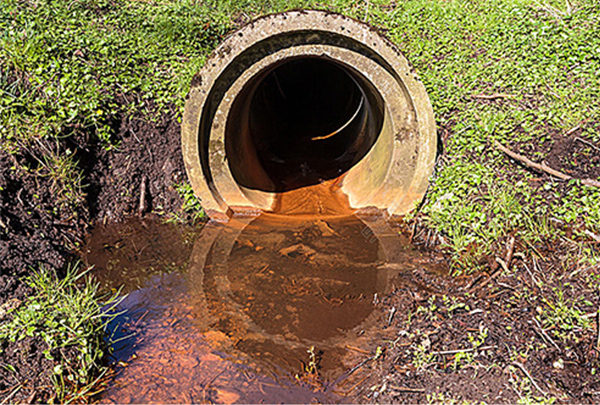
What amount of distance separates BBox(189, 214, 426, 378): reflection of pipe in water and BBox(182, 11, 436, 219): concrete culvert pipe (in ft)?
1.41

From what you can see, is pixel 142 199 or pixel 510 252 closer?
pixel 510 252

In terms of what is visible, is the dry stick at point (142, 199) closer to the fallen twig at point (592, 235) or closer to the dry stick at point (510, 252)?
the dry stick at point (510, 252)

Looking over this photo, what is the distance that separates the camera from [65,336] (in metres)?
3.41

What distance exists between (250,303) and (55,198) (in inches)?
93.8

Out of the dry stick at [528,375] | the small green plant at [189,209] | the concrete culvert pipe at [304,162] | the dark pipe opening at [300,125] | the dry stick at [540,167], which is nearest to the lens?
the dry stick at [528,375]

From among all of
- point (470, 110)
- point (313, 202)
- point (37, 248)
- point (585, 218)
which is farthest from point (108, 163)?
point (585, 218)

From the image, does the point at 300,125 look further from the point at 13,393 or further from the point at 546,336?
the point at 13,393

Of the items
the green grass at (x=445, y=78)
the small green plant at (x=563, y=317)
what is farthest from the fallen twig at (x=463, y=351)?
the green grass at (x=445, y=78)

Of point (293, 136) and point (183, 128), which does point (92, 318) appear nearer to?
point (183, 128)

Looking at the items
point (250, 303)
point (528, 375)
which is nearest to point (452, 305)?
point (528, 375)

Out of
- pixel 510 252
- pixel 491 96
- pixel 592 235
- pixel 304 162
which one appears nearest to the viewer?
pixel 592 235

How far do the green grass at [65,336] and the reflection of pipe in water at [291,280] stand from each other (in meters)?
0.86

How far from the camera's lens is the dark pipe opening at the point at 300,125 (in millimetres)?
6344

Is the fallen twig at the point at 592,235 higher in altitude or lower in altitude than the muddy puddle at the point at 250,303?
higher
